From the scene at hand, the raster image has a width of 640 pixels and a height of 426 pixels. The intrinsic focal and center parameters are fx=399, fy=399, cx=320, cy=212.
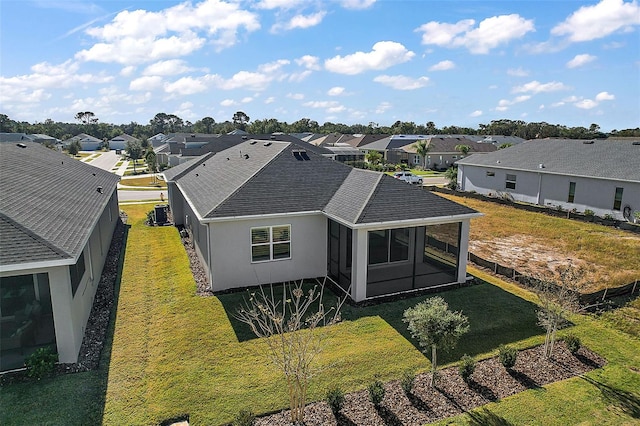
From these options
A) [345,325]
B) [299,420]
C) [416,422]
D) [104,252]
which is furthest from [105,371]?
[104,252]

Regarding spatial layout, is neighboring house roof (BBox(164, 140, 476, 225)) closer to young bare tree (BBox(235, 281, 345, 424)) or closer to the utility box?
young bare tree (BBox(235, 281, 345, 424))

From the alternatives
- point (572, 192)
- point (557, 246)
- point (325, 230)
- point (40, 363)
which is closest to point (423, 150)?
point (572, 192)

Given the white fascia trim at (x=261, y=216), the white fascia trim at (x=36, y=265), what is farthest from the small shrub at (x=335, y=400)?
the white fascia trim at (x=261, y=216)

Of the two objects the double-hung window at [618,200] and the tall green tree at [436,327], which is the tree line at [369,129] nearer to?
the double-hung window at [618,200]

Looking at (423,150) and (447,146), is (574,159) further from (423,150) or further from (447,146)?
(447,146)

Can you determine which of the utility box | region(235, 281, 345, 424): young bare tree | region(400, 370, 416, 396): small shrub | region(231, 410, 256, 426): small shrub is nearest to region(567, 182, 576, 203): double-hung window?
region(235, 281, 345, 424): young bare tree

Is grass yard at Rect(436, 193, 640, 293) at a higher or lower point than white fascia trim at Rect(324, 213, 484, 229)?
lower
